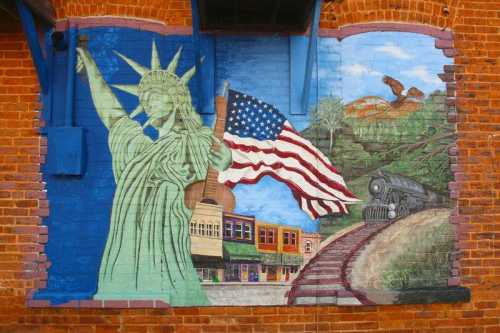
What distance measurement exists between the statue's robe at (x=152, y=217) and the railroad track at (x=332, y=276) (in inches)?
38.1

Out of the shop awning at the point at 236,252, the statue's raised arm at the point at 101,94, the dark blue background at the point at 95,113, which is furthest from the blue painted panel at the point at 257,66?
the shop awning at the point at 236,252

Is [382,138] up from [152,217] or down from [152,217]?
up

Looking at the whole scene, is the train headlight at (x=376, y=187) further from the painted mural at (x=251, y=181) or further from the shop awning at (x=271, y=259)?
the shop awning at (x=271, y=259)

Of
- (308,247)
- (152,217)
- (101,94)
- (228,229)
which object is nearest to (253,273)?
(228,229)

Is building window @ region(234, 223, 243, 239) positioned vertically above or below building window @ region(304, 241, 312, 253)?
above

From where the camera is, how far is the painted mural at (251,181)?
17.0ft

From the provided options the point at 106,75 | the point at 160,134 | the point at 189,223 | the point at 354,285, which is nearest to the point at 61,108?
the point at 106,75

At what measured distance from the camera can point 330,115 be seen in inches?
212

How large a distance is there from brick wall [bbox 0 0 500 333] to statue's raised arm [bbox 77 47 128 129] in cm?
48

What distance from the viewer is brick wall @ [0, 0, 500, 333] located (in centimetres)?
513

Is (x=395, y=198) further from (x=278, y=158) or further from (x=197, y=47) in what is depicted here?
(x=197, y=47)

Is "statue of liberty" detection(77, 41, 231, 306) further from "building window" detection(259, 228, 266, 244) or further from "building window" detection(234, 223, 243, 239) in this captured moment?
"building window" detection(259, 228, 266, 244)

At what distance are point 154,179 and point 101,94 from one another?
3.38 feet

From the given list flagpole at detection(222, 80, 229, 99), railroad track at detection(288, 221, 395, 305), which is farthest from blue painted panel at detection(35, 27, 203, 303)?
railroad track at detection(288, 221, 395, 305)
